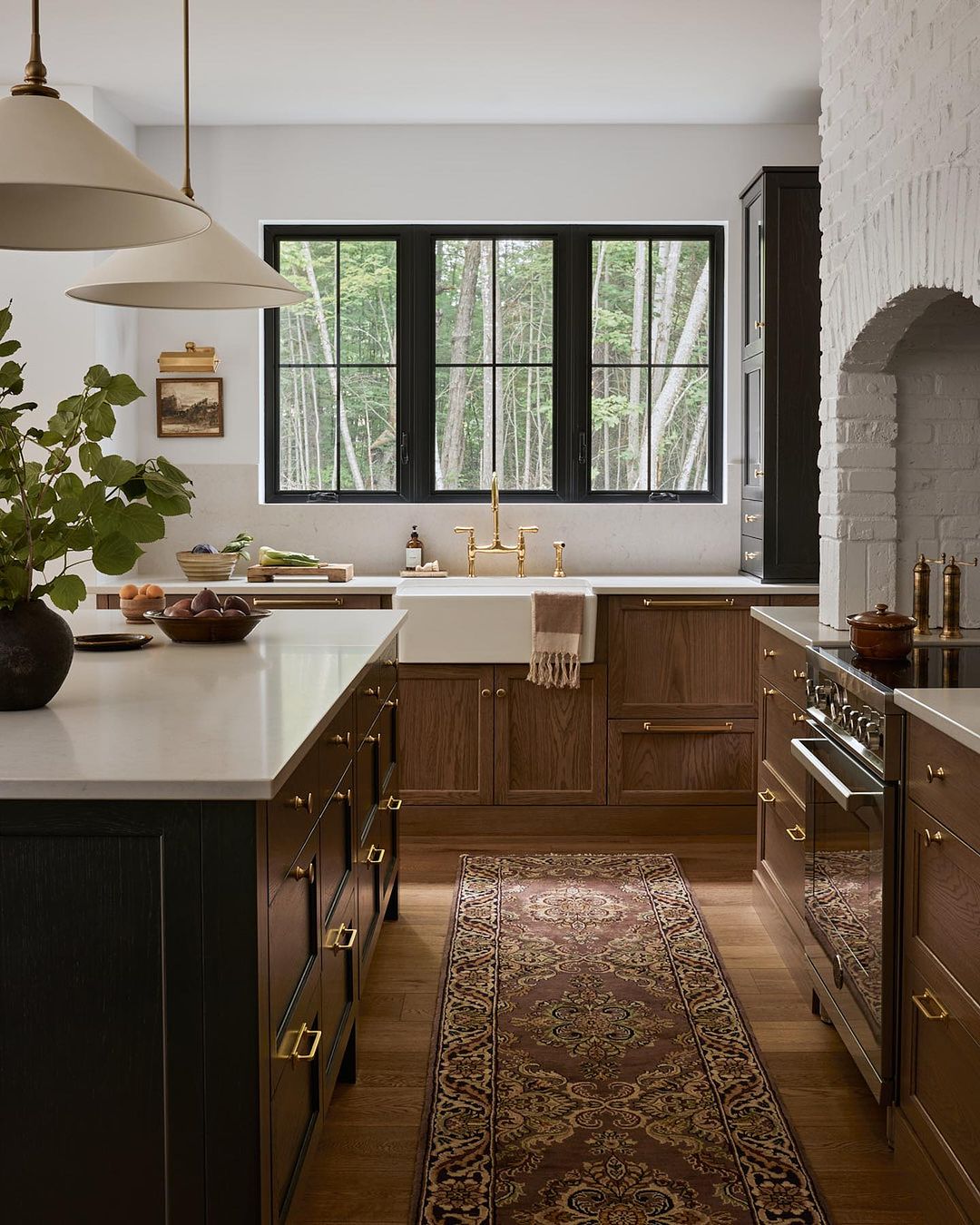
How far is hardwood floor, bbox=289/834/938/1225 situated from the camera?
2.33 metres

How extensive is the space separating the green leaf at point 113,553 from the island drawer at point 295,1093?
822mm

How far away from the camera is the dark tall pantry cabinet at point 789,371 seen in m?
4.93

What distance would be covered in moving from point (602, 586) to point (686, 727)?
66cm

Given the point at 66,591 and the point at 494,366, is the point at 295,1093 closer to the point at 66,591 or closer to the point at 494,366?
the point at 66,591

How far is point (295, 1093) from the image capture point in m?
2.02

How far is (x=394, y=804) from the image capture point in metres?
3.68

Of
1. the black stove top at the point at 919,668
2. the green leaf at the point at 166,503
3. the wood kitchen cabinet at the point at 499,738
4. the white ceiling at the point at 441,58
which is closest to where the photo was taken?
the green leaf at the point at 166,503

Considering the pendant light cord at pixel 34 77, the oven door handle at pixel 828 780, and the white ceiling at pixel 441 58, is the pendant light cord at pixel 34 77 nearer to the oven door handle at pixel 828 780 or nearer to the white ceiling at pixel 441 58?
the oven door handle at pixel 828 780

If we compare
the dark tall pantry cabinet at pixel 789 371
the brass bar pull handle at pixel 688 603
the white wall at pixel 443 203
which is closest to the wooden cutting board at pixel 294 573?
the white wall at pixel 443 203

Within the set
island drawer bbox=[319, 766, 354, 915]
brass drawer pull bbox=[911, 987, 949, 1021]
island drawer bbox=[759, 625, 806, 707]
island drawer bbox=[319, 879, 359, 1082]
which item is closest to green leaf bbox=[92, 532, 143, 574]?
island drawer bbox=[319, 766, 354, 915]

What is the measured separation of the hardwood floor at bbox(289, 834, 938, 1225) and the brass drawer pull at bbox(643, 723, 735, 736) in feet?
2.31

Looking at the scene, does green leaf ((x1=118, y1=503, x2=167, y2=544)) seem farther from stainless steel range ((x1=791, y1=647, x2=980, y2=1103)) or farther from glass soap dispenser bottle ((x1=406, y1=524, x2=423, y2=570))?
glass soap dispenser bottle ((x1=406, y1=524, x2=423, y2=570))

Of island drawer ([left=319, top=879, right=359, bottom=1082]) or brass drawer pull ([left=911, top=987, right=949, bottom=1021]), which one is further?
island drawer ([left=319, top=879, right=359, bottom=1082])

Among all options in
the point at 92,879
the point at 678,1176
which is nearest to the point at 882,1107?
the point at 678,1176
